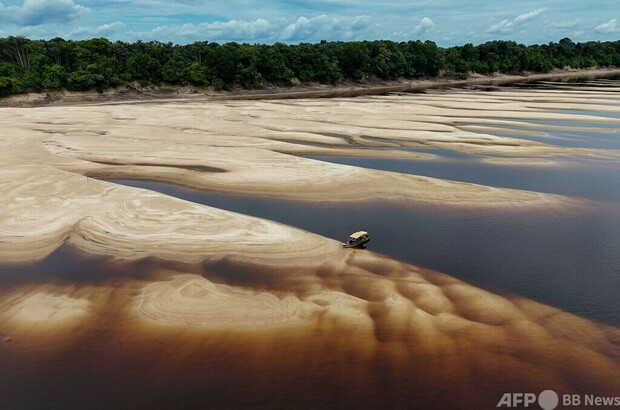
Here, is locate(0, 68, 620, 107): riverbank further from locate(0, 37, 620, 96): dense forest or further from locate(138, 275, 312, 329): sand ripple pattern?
locate(138, 275, 312, 329): sand ripple pattern

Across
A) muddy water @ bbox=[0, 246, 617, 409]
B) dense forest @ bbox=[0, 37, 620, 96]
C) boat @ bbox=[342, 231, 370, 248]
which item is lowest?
muddy water @ bbox=[0, 246, 617, 409]

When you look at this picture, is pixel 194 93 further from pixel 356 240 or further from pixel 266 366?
pixel 266 366

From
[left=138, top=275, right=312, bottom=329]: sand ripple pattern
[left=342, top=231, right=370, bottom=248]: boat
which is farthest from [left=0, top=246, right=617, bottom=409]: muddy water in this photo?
[left=342, top=231, right=370, bottom=248]: boat

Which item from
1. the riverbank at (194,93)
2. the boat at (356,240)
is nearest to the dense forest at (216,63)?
the riverbank at (194,93)

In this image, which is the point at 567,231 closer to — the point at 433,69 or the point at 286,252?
the point at 286,252

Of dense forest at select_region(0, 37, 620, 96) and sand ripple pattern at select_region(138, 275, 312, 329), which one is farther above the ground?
dense forest at select_region(0, 37, 620, 96)

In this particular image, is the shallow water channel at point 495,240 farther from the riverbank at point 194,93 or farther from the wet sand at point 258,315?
the riverbank at point 194,93

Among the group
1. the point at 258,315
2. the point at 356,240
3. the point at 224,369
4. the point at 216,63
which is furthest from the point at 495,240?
the point at 216,63
